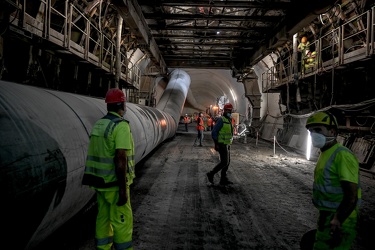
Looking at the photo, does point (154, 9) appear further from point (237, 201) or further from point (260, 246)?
point (260, 246)

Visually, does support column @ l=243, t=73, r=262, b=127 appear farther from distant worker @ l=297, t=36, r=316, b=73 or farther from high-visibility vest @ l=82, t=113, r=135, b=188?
high-visibility vest @ l=82, t=113, r=135, b=188

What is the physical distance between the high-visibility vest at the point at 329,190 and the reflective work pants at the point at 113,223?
1.71 meters

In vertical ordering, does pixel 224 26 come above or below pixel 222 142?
above

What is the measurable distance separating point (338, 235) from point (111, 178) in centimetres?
191

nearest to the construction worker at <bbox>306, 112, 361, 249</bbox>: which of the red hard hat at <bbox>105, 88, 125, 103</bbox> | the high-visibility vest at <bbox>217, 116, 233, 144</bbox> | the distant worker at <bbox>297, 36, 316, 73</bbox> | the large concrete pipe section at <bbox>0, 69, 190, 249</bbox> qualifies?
the red hard hat at <bbox>105, 88, 125, 103</bbox>

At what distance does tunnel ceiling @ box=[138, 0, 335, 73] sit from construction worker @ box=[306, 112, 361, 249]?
5953 mm

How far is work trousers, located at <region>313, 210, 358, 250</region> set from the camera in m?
1.78

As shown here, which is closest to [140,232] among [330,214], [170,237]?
[170,237]

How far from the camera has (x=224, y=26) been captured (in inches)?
417

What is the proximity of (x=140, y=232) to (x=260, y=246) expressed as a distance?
1.56 metres

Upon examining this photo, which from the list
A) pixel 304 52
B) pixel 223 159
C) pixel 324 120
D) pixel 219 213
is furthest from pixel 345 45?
pixel 324 120

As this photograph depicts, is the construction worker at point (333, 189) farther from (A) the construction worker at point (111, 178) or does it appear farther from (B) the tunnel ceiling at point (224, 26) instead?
(B) the tunnel ceiling at point (224, 26)

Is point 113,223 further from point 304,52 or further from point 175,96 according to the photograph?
point 175,96

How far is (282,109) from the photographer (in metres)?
15.8
